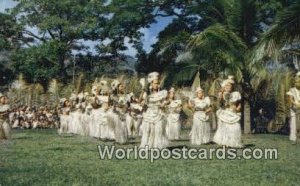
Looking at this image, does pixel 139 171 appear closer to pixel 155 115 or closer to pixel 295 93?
pixel 155 115

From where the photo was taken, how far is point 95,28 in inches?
1690

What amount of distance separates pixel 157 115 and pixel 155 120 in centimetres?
12

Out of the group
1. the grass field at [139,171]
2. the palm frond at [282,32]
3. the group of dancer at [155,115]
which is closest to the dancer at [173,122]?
the group of dancer at [155,115]

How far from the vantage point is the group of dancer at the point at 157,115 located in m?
14.0

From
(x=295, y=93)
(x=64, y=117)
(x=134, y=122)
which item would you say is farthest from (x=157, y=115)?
(x=64, y=117)

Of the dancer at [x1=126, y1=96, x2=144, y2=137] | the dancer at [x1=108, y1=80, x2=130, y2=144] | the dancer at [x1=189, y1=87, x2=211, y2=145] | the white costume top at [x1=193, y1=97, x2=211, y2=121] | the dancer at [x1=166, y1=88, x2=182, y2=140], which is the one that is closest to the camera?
the dancer at [x1=108, y1=80, x2=130, y2=144]

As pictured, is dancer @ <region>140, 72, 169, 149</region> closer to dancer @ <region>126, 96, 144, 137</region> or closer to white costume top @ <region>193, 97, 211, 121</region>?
white costume top @ <region>193, 97, 211, 121</region>

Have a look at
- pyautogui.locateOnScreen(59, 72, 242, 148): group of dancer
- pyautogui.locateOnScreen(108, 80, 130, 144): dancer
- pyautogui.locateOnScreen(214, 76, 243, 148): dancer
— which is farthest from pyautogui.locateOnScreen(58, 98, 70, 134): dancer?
pyautogui.locateOnScreen(214, 76, 243, 148): dancer

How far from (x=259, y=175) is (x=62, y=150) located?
6656mm

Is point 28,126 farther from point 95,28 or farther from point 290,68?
point 290,68

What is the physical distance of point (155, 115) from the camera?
13961 mm

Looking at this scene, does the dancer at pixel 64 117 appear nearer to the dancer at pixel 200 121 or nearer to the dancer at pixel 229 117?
the dancer at pixel 200 121

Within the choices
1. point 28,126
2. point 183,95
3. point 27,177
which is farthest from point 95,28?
point 27,177

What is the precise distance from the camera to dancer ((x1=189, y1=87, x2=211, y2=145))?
17469 mm
